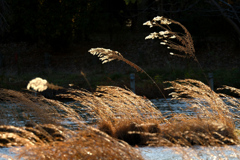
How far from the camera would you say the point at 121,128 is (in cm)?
655

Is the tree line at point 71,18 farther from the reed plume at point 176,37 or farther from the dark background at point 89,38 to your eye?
the reed plume at point 176,37

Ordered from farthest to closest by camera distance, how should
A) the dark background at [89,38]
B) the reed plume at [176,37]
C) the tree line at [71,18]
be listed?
1. the tree line at [71,18]
2. the dark background at [89,38]
3. the reed plume at [176,37]

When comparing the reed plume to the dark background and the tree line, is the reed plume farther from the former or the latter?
the tree line

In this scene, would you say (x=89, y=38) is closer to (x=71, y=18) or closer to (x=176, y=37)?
(x=71, y=18)

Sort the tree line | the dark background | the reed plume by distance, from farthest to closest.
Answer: the tree line
the dark background
the reed plume

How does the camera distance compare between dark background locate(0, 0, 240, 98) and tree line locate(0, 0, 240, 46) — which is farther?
tree line locate(0, 0, 240, 46)

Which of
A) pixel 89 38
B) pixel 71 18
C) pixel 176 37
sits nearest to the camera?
pixel 176 37

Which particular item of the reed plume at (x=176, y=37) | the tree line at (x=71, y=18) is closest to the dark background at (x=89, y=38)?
the tree line at (x=71, y=18)

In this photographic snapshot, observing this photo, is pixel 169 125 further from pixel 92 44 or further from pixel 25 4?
pixel 92 44

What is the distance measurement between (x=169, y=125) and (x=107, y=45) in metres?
25.4

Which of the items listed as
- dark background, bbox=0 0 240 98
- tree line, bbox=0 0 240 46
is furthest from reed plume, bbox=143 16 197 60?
tree line, bbox=0 0 240 46

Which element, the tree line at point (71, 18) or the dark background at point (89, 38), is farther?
the tree line at point (71, 18)

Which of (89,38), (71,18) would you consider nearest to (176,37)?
(71,18)

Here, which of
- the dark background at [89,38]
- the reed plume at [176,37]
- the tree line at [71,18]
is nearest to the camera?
the reed plume at [176,37]
